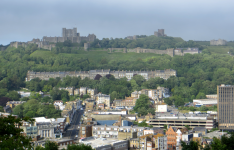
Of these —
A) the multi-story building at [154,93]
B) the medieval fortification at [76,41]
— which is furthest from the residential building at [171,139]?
the medieval fortification at [76,41]

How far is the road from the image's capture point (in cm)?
5859

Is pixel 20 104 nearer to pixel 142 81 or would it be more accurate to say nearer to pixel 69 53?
pixel 142 81

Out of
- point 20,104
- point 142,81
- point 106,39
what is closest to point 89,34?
point 106,39

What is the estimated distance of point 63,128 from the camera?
61938 mm

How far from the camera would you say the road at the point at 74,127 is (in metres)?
58.6

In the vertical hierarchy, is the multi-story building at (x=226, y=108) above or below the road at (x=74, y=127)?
above

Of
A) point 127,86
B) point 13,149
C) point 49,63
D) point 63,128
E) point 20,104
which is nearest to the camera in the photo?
point 13,149

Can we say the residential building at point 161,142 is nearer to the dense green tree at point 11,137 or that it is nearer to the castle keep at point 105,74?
the dense green tree at point 11,137

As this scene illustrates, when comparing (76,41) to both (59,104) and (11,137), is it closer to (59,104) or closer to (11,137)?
(59,104)

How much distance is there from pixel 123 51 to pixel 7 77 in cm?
4385

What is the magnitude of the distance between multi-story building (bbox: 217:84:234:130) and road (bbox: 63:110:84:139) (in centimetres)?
1963

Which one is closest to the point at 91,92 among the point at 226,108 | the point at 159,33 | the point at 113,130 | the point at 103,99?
the point at 103,99

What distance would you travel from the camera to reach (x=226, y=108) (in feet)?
214

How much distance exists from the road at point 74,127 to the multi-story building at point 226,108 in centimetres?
1963
